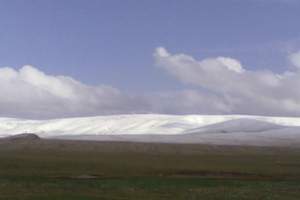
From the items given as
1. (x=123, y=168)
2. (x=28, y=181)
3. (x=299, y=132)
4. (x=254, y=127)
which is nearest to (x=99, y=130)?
(x=254, y=127)

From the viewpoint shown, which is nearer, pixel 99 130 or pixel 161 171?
pixel 161 171

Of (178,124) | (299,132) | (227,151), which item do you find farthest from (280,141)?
(178,124)

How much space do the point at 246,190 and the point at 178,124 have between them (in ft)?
514

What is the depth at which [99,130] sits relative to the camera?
19600 centimetres

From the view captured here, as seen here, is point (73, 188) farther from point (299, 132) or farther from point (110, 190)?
point (299, 132)

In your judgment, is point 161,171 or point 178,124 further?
point 178,124

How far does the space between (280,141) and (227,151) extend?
36.1 m

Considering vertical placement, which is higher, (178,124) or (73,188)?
(178,124)

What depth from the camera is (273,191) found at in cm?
3662

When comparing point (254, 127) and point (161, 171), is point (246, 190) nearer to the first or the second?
point (161, 171)

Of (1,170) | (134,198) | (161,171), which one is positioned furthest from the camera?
(161,171)

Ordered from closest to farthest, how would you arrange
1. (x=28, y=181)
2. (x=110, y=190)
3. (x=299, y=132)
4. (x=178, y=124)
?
(x=110, y=190), (x=28, y=181), (x=299, y=132), (x=178, y=124)

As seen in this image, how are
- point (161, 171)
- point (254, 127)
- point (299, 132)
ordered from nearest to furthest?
point (161, 171)
point (299, 132)
point (254, 127)

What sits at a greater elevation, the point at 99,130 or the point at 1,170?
the point at 99,130
